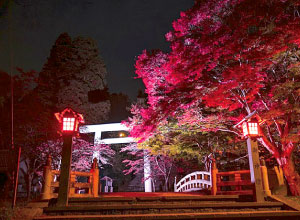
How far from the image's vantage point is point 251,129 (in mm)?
7930

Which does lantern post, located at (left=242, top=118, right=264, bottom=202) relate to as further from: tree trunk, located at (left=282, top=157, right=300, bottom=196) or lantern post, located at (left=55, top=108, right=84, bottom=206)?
lantern post, located at (left=55, top=108, right=84, bottom=206)

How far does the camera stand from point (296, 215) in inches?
245

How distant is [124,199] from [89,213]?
116 cm

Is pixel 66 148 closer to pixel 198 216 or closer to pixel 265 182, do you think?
pixel 198 216

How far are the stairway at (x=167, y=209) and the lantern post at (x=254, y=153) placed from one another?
0.42 m

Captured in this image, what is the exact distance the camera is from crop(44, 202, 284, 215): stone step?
629 centimetres

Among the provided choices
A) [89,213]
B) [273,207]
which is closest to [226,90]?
[273,207]

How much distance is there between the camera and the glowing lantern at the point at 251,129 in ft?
25.8

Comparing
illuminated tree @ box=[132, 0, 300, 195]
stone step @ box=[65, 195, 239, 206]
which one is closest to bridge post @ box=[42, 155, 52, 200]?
stone step @ box=[65, 195, 239, 206]

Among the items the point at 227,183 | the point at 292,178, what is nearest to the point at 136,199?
the point at 227,183

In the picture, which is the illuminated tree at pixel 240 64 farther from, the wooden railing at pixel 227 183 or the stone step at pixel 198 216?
the stone step at pixel 198 216

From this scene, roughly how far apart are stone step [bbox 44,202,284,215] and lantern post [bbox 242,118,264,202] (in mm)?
513

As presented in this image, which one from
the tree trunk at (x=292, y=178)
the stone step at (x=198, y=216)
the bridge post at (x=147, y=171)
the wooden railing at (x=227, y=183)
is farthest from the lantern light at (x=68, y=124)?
the bridge post at (x=147, y=171)

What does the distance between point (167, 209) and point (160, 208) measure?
0.68 ft
